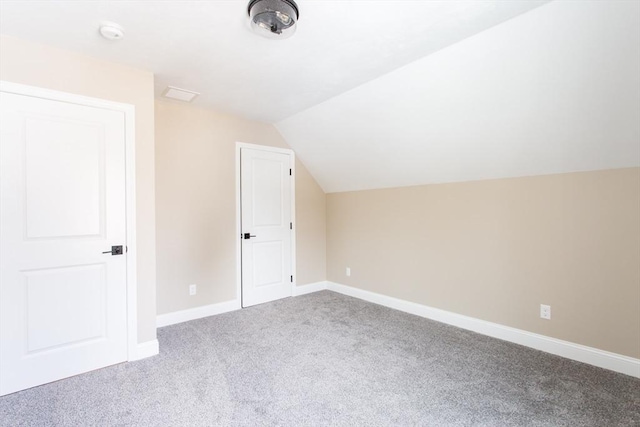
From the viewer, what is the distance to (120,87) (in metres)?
2.56

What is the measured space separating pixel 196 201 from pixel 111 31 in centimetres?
188

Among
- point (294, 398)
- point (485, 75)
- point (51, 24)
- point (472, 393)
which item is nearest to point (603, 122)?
point (485, 75)

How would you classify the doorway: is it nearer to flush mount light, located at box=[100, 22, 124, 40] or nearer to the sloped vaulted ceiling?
flush mount light, located at box=[100, 22, 124, 40]

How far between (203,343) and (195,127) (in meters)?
2.35

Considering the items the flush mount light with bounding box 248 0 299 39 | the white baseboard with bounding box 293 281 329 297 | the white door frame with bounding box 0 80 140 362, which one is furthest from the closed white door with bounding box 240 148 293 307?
the flush mount light with bounding box 248 0 299 39

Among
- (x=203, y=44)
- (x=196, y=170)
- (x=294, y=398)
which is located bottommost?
(x=294, y=398)

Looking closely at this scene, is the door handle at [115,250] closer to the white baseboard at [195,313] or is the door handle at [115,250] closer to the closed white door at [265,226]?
the white baseboard at [195,313]

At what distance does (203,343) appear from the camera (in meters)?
2.91

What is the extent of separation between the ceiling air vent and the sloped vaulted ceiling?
4.28 feet

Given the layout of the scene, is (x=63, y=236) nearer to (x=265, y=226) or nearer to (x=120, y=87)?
(x=120, y=87)

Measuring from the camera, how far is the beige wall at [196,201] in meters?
3.38

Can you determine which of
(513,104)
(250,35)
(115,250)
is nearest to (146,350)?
(115,250)

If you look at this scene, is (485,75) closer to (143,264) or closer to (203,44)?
(203,44)

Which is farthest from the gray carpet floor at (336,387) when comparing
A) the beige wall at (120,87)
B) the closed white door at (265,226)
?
the closed white door at (265,226)
